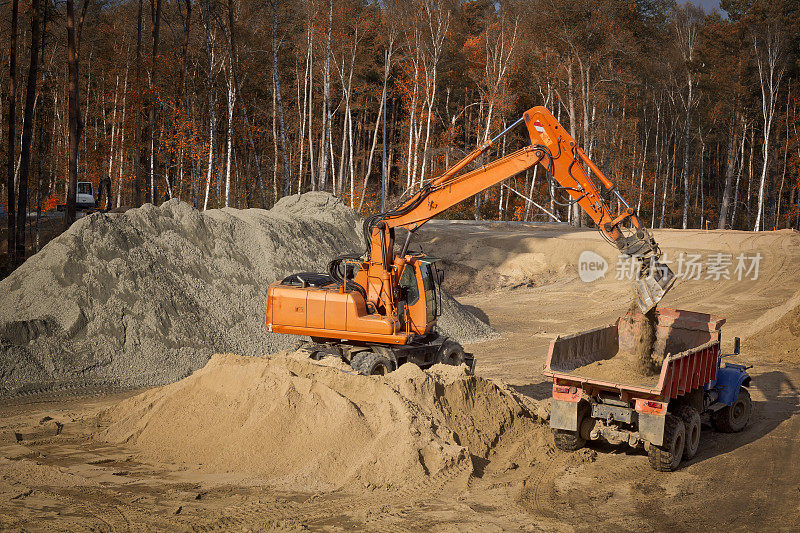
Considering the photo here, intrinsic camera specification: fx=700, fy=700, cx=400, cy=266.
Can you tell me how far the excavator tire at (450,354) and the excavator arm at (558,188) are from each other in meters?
1.82

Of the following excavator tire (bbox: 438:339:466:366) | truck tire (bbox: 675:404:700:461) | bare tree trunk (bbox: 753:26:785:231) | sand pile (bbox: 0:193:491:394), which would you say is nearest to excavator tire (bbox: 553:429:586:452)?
truck tire (bbox: 675:404:700:461)

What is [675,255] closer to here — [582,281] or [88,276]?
[582,281]

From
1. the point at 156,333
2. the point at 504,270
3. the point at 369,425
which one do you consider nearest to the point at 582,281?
the point at 504,270

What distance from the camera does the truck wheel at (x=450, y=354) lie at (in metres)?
12.8

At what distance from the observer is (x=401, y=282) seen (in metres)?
12.5

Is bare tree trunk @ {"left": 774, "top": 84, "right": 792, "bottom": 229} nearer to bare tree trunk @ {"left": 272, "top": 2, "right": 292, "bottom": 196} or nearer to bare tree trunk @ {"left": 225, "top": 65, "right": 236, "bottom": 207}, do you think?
bare tree trunk @ {"left": 272, "top": 2, "right": 292, "bottom": 196}

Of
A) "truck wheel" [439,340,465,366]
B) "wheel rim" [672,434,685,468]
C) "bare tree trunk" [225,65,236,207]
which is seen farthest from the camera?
"bare tree trunk" [225,65,236,207]

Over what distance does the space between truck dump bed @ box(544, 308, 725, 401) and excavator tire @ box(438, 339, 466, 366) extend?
8.56 ft

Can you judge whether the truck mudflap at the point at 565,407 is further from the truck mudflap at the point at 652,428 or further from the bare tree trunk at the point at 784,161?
the bare tree trunk at the point at 784,161

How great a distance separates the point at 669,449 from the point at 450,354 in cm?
475

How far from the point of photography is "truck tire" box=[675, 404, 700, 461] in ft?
31.0

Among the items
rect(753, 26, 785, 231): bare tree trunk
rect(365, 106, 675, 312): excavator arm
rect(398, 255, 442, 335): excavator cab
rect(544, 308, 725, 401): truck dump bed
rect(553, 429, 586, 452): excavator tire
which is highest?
rect(753, 26, 785, 231): bare tree trunk

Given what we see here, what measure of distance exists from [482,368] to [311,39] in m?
23.5

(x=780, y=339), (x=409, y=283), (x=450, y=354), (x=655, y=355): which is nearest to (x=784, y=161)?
(x=780, y=339)
